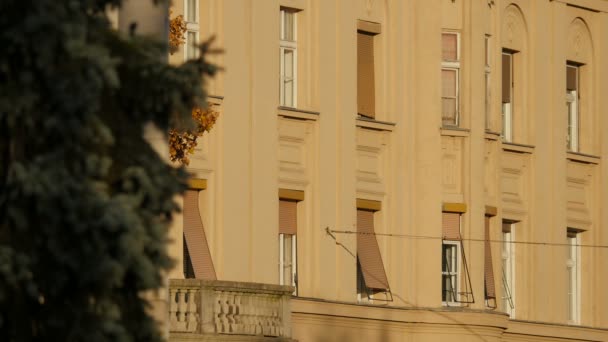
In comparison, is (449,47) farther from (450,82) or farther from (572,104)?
(572,104)

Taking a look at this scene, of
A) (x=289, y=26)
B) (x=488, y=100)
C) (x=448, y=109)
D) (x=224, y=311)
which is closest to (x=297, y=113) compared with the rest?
(x=289, y=26)

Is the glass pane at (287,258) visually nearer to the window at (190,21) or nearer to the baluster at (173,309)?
the window at (190,21)

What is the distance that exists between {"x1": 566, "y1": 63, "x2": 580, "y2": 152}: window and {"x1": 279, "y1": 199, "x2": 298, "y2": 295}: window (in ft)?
34.4

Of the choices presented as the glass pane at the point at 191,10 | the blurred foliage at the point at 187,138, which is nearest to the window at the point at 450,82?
the glass pane at the point at 191,10

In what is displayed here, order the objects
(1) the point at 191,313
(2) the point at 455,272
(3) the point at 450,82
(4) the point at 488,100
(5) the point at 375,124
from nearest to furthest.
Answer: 1. (1) the point at 191,313
2. (5) the point at 375,124
3. (3) the point at 450,82
4. (2) the point at 455,272
5. (4) the point at 488,100

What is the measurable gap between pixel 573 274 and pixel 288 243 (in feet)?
35.0

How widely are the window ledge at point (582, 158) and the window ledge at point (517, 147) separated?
183 centimetres

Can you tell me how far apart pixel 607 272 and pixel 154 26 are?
34.5 m

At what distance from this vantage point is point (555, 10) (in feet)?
159

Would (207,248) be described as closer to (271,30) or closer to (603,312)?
(271,30)

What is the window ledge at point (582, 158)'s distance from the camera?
49156 millimetres

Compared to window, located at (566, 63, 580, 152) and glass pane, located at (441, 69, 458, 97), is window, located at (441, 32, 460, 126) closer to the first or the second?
glass pane, located at (441, 69, 458, 97)

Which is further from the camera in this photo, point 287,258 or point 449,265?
point 449,265

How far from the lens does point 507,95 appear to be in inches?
1859
